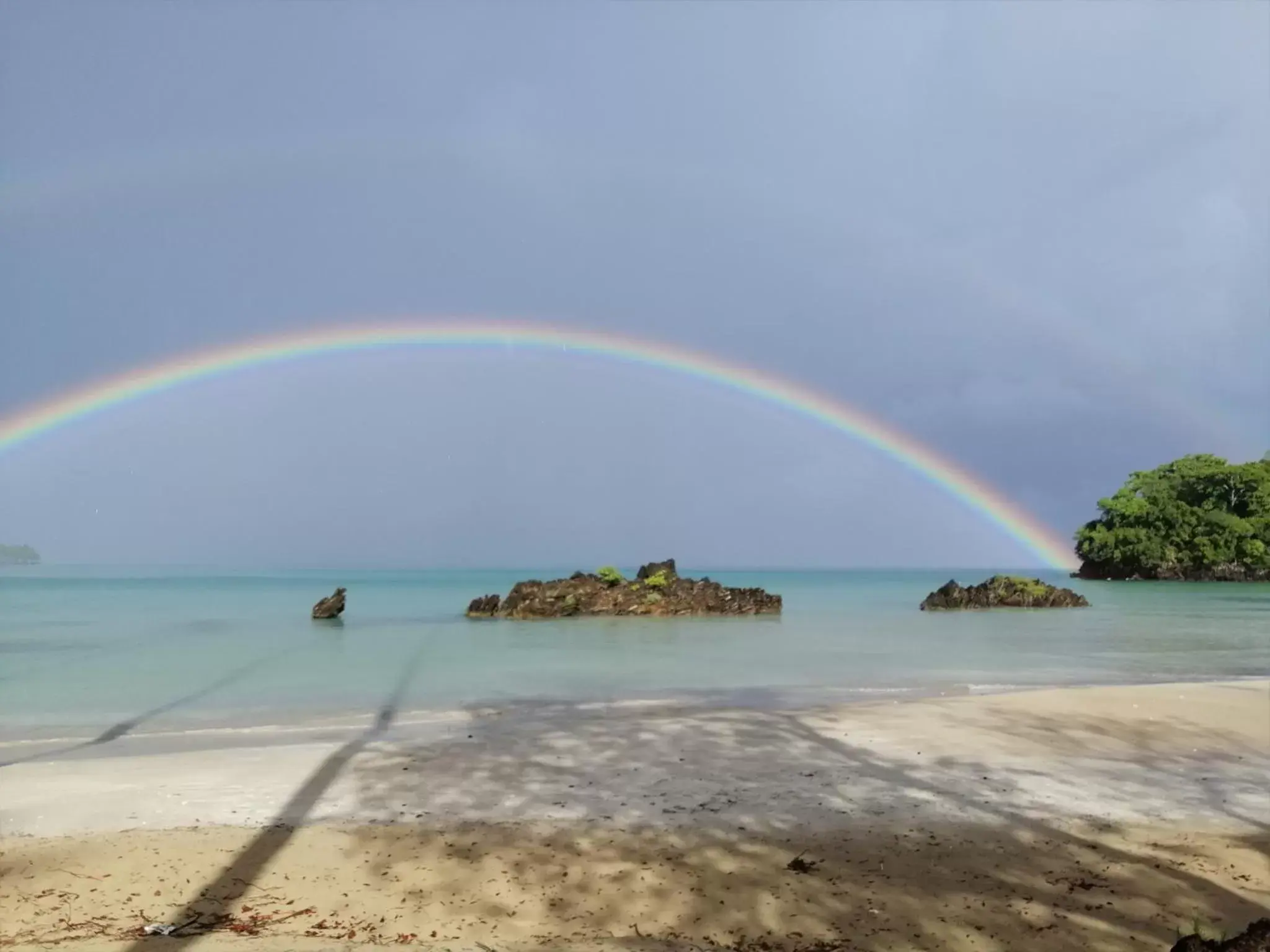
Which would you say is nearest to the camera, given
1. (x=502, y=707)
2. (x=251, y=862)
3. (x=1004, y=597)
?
(x=251, y=862)

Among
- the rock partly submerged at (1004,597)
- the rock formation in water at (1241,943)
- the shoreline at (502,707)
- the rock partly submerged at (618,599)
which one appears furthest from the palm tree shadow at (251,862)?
the rock partly submerged at (1004,597)

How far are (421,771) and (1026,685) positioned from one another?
1437 centimetres

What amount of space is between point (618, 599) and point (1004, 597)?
26.3 meters

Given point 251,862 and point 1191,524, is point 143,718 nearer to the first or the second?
point 251,862

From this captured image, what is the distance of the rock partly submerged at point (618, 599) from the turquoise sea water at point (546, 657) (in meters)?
1.76

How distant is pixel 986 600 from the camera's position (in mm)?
54719

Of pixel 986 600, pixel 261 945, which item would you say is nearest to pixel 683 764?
pixel 261 945

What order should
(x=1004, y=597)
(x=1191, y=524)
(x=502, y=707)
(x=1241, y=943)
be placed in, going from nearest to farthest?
(x=1241, y=943) < (x=502, y=707) < (x=1004, y=597) < (x=1191, y=524)

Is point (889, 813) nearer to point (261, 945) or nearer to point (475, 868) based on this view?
point (475, 868)

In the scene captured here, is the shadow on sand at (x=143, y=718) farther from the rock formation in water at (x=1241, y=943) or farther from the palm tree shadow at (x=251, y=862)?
the rock formation in water at (x=1241, y=943)

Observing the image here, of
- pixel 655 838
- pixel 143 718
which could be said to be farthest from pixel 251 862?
pixel 143 718

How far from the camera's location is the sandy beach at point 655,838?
537 centimetres

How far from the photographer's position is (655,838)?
23.8ft

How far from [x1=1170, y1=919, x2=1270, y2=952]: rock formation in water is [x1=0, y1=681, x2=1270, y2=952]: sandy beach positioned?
1.77 meters
